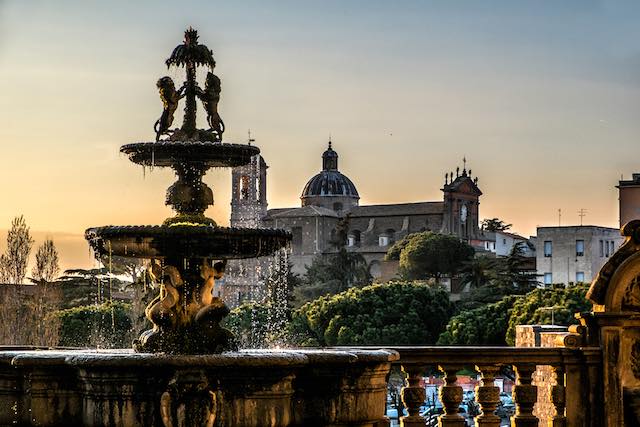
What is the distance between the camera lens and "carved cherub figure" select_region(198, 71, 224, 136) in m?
13.7

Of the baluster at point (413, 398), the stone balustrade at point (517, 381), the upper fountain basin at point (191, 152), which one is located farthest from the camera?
the upper fountain basin at point (191, 152)

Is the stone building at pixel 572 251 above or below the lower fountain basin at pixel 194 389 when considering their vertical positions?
above

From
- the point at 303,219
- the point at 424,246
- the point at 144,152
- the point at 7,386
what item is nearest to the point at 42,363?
the point at 7,386

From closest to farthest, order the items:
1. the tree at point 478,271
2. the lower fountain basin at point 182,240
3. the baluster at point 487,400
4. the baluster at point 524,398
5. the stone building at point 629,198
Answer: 1. the lower fountain basin at point 182,240
2. the baluster at point 487,400
3. the baluster at point 524,398
4. the stone building at point 629,198
5. the tree at point 478,271

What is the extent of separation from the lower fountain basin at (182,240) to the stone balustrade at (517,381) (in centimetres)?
136

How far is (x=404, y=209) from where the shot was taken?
544 ft

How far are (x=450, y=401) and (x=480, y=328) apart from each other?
205ft

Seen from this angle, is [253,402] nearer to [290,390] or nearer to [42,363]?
[290,390]

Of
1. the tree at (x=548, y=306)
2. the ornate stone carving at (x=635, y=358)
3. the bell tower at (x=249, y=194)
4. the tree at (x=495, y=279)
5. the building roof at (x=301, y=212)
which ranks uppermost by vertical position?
the bell tower at (x=249, y=194)

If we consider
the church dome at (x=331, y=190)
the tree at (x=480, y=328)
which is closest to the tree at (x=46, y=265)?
the tree at (x=480, y=328)

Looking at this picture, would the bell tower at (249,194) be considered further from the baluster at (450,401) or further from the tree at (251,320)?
the baluster at (450,401)

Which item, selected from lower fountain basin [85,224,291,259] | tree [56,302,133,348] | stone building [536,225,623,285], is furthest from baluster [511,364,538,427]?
stone building [536,225,623,285]

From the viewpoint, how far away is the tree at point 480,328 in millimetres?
73250

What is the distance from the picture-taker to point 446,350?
12180 mm
